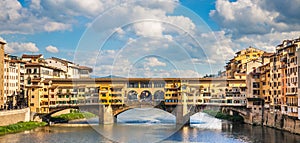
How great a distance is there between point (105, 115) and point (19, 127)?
6437 millimetres

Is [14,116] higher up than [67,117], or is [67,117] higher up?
[14,116]

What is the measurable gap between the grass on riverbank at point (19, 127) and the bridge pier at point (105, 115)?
13.5ft

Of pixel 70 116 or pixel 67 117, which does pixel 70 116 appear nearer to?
pixel 70 116

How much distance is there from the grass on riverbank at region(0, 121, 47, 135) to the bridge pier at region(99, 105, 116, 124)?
4101 millimetres

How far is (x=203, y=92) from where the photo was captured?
33406 mm

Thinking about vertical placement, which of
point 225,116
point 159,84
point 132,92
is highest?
point 159,84

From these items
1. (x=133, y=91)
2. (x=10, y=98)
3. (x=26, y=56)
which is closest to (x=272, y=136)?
(x=133, y=91)

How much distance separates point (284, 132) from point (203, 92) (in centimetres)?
886

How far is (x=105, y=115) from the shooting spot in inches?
1251

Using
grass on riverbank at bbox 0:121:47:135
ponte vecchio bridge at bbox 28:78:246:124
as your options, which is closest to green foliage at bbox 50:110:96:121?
ponte vecchio bridge at bbox 28:78:246:124

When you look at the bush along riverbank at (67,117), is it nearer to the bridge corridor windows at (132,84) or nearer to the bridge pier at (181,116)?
the bridge corridor windows at (132,84)

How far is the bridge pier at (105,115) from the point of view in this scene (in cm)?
3155

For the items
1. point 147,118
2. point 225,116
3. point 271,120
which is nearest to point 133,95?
point 147,118

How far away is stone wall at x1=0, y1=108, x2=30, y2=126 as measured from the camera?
2641 cm
